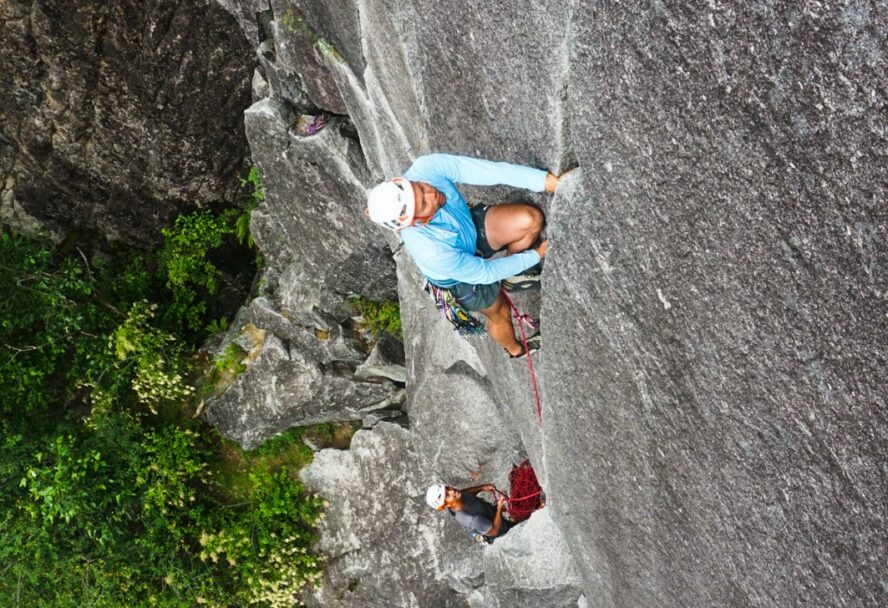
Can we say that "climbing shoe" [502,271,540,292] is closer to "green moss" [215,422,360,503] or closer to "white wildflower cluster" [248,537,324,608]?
"green moss" [215,422,360,503]

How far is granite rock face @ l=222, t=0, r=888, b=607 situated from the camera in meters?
2.78

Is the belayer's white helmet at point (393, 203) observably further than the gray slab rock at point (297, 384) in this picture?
No

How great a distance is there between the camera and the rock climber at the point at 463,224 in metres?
4.72

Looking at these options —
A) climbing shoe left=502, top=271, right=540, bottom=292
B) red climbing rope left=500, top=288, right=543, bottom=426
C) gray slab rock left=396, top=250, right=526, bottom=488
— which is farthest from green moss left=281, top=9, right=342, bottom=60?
climbing shoe left=502, top=271, right=540, bottom=292

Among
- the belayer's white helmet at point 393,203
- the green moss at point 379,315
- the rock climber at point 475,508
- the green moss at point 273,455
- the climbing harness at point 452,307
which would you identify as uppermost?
the belayer's white helmet at point 393,203

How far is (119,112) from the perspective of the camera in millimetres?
10984

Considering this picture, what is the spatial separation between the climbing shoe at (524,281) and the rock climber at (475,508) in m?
4.25

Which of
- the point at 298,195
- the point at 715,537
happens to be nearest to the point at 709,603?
the point at 715,537

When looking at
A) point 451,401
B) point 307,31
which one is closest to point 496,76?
point 307,31

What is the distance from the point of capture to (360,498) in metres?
11.2

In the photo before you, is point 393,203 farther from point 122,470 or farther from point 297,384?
point 122,470

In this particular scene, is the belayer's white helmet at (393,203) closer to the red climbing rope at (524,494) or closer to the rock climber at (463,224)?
the rock climber at (463,224)

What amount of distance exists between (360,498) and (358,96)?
6.10m

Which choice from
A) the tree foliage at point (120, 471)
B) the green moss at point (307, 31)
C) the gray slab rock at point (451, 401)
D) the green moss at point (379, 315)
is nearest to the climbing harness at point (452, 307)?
the gray slab rock at point (451, 401)
